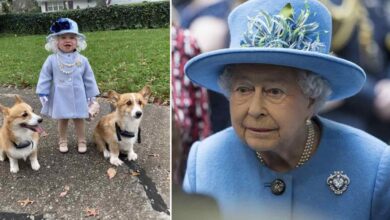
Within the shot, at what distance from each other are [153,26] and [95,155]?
723mm

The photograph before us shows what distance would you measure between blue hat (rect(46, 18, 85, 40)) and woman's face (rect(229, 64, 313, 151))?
92 cm

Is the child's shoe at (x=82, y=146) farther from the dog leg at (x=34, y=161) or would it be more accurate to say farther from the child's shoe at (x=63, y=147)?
the dog leg at (x=34, y=161)

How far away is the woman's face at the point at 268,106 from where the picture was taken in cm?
144

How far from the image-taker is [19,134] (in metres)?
2.28

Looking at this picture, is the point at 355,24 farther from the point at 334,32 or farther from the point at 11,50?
the point at 11,50

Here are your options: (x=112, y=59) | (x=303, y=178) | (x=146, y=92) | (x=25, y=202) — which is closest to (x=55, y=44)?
(x=112, y=59)

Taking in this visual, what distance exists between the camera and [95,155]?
2.33 meters

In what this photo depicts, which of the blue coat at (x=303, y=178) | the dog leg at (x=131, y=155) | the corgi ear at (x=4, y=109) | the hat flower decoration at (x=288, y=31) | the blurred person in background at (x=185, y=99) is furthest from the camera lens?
the dog leg at (x=131, y=155)

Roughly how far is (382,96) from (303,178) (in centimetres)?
36

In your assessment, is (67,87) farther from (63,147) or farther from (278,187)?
(278,187)

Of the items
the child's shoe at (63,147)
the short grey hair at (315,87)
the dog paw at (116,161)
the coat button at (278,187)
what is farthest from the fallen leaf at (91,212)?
the short grey hair at (315,87)

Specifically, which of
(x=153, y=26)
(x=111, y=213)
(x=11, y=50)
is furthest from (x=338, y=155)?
(x=11, y=50)

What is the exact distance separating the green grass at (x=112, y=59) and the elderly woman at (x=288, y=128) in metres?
0.53

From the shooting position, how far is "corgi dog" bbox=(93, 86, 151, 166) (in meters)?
2.12
